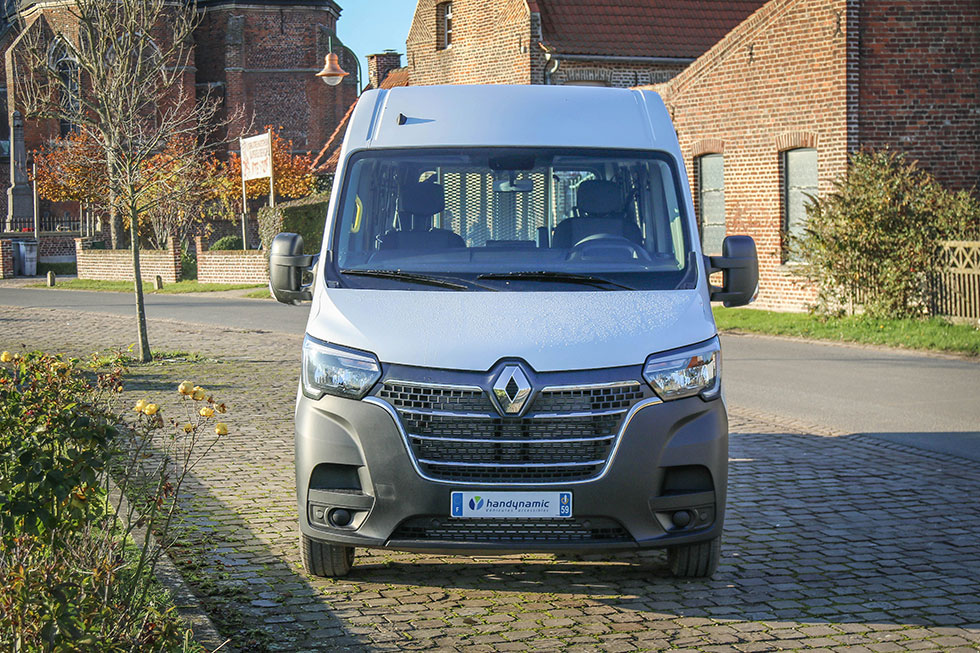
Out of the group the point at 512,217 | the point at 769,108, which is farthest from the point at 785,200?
the point at 512,217

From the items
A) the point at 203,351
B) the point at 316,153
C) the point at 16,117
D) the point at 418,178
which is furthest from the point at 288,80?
the point at 418,178

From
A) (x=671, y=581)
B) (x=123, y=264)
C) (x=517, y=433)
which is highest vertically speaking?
(x=123, y=264)

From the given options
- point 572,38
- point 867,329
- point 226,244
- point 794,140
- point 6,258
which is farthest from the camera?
point 6,258

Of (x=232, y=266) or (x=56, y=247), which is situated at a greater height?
(x=56, y=247)

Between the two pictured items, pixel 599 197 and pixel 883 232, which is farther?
pixel 883 232

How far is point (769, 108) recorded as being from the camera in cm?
2331

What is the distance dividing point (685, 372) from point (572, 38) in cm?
2786

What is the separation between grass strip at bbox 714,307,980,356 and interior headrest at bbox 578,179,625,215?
35.2 ft

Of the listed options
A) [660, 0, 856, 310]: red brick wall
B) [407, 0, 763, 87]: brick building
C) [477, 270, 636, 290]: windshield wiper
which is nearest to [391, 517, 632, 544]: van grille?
[477, 270, 636, 290]: windshield wiper

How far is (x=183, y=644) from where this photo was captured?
15.1 ft

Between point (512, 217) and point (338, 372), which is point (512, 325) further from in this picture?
point (512, 217)

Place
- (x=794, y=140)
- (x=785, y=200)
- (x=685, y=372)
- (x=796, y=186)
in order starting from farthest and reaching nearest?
(x=785, y=200) → (x=796, y=186) → (x=794, y=140) → (x=685, y=372)

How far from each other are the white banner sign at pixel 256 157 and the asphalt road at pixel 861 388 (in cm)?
1544

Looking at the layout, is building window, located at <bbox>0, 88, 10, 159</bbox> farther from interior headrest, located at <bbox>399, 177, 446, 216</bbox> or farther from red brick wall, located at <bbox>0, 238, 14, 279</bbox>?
interior headrest, located at <bbox>399, 177, 446, 216</bbox>
